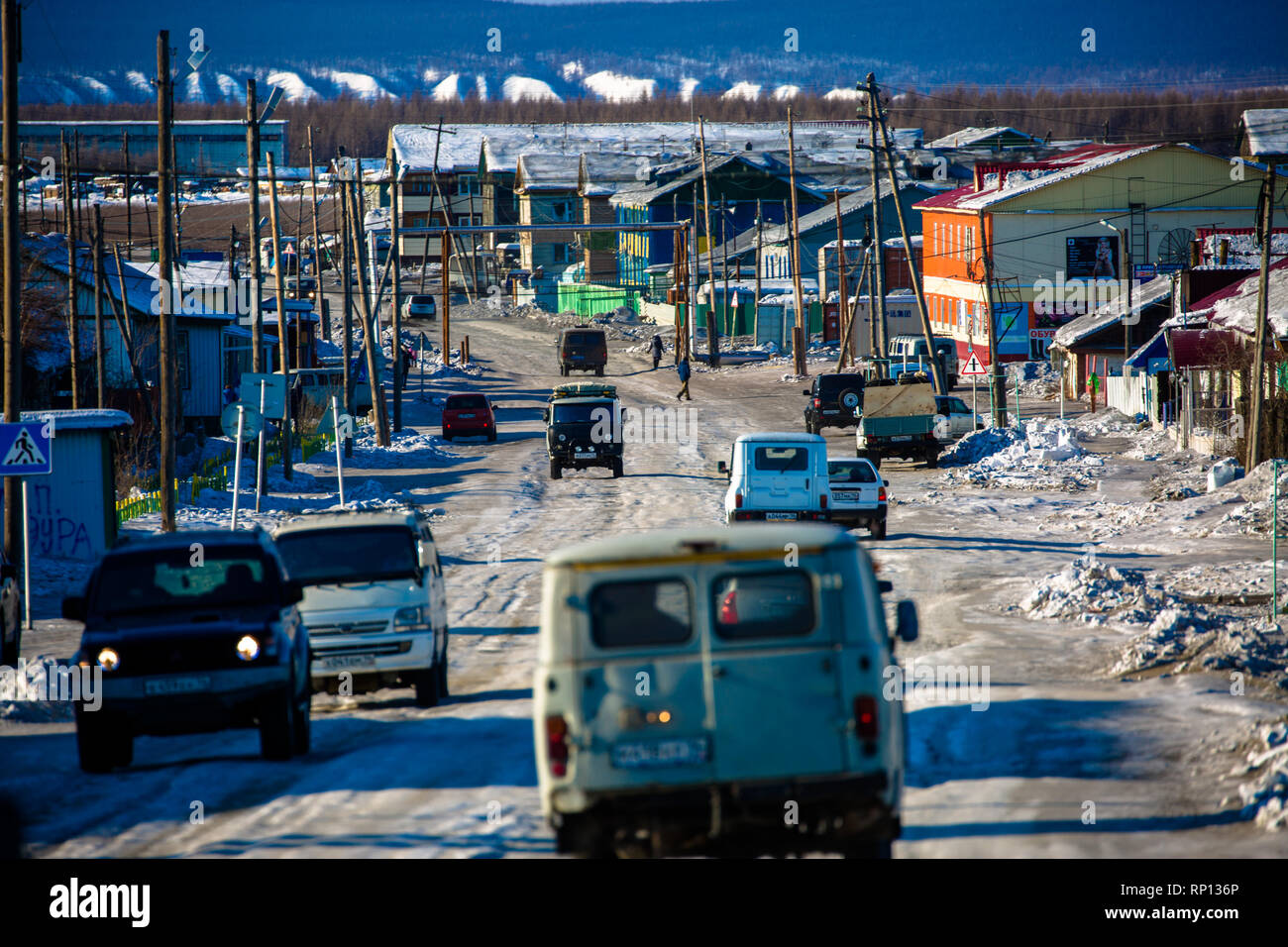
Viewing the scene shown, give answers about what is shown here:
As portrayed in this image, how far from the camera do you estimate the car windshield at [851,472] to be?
26.4 metres

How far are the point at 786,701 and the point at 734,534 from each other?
39.2 inches

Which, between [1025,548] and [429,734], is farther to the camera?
[1025,548]

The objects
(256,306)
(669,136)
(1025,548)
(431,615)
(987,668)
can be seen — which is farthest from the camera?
(669,136)

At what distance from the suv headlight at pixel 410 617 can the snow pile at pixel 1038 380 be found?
47294 millimetres

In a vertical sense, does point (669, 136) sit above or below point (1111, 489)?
above

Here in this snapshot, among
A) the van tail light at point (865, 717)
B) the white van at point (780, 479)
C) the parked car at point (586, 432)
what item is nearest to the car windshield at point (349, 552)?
the van tail light at point (865, 717)

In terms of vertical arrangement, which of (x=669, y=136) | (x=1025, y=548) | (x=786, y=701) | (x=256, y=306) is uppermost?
(x=669, y=136)

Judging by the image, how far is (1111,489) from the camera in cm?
3356

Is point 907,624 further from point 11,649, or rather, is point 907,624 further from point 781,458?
point 781,458

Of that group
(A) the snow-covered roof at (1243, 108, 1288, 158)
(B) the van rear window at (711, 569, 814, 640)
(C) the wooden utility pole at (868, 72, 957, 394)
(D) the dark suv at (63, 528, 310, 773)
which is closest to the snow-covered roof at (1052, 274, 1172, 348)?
(C) the wooden utility pole at (868, 72, 957, 394)

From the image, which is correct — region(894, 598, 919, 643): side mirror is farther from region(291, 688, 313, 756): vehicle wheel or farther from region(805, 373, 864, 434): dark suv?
region(805, 373, 864, 434): dark suv

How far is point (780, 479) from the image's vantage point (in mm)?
24859

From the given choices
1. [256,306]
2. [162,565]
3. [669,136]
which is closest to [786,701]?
[162,565]

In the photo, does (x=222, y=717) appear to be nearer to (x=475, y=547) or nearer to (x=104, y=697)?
(x=104, y=697)
